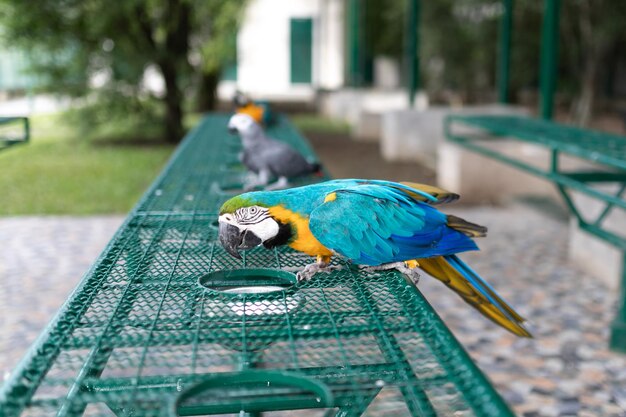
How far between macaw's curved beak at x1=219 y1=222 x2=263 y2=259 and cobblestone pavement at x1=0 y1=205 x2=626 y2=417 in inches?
70.2

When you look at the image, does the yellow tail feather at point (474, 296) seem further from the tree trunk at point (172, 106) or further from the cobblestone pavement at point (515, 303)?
the tree trunk at point (172, 106)

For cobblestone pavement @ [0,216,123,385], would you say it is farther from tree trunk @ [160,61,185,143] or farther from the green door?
the green door

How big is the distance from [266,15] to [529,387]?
22.7 m

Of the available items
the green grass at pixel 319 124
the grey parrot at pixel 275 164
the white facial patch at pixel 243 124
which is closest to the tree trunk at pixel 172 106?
the green grass at pixel 319 124

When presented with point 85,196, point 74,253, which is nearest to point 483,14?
point 85,196

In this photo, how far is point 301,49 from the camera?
25328 millimetres

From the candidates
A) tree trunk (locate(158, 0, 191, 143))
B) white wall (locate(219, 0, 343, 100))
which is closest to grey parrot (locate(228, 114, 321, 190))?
tree trunk (locate(158, 0, 191, 143))

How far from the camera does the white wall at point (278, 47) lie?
24078mm

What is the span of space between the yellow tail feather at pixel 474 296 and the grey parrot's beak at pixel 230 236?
1.59 feet

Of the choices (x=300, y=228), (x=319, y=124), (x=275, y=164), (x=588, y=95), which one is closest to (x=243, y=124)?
(x=275, y=164)

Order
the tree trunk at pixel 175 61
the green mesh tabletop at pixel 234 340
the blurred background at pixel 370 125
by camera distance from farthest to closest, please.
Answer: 1. the tree trunk at pixel 175 61
2. the blurred background at pixel 370 125
3. the green mesh tabletop at pixel 234 340

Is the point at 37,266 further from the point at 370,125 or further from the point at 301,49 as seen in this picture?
the point at 301,49

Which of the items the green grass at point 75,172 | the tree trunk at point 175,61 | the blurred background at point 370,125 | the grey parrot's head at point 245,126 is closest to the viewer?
the grey parrot's head at point 245,126

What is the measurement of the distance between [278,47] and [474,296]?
23831 mm
